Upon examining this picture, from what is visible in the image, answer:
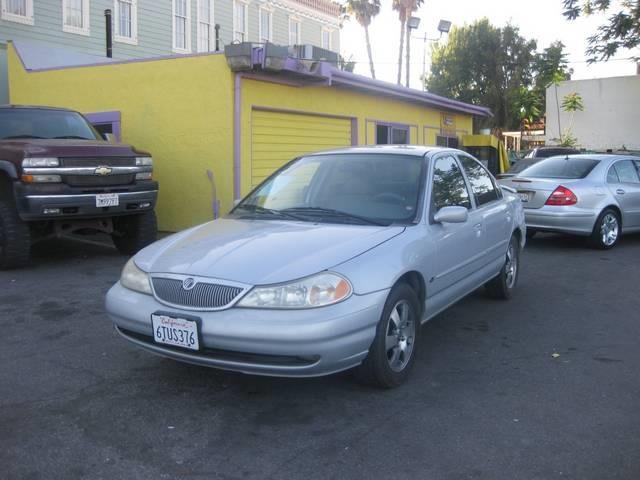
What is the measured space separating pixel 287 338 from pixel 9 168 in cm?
544

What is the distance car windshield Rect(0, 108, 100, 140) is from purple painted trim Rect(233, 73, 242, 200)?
214cm

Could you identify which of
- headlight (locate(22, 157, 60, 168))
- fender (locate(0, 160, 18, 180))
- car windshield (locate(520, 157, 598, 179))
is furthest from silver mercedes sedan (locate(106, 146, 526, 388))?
car windshield (locate(520, 157, 598, 179))

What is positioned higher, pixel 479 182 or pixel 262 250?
pixel 479 182

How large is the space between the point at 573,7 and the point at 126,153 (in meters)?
16.9

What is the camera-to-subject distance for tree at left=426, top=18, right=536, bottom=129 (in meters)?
39.7

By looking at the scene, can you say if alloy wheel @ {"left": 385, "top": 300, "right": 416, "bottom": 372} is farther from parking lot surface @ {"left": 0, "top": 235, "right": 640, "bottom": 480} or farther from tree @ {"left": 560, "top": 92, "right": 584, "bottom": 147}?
tree @ {"left": 560, "top": 92, "right": 584, "bottom": 147}

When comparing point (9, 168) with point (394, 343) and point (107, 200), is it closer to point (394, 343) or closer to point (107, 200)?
point (107, 200)

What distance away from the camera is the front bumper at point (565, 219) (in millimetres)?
9516

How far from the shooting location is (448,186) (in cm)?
521

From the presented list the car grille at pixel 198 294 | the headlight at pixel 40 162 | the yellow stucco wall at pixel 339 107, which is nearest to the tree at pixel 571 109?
the yellow stucco wall at pixel 339 107

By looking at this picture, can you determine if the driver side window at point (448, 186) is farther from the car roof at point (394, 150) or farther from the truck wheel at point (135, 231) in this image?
the truck wheel at point (135, 231)

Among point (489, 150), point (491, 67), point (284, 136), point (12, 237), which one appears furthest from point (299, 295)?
point (491, 67)

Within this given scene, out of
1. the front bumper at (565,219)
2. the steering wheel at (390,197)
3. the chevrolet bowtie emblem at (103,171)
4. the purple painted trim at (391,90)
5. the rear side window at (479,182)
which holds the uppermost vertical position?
the purple painted trim at (391,90)

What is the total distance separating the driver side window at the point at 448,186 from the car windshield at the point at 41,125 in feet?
17.8
